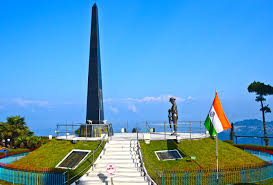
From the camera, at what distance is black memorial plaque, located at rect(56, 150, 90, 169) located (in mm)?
20552

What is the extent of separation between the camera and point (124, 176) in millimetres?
18219

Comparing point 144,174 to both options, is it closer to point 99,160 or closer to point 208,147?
point 99,160

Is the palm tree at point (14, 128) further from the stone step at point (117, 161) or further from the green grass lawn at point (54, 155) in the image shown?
the stone step at point (117, 161)

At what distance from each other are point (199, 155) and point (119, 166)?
7274 mm

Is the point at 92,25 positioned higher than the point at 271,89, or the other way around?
the point at 92,25

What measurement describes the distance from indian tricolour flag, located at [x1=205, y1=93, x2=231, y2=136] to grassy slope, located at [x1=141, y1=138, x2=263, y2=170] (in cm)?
344

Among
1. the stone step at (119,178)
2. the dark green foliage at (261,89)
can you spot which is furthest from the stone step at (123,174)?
the dark green foliage at (261,89)

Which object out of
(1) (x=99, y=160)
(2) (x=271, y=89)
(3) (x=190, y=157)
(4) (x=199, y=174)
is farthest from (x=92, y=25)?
(2) (x=271, y=89)

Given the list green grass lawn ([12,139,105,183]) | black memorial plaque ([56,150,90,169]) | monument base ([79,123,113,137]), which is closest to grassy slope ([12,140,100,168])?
green grass lawn ([12,139,105,183])

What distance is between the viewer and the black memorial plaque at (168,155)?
2152 centimetres

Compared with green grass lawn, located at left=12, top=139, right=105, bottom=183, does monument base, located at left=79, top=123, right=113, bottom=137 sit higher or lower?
higher

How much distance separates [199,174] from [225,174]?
2.13 meters

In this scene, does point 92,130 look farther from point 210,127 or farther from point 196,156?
point 210,127

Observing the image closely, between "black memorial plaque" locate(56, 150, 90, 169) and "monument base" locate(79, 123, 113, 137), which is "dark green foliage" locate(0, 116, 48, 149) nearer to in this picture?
"monument base" locate(79, 123, 113, 137)
